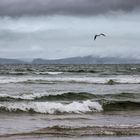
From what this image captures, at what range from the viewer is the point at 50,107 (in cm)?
1891

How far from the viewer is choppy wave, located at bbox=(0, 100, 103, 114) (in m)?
18.2

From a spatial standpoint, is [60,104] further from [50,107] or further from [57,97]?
[57,97]

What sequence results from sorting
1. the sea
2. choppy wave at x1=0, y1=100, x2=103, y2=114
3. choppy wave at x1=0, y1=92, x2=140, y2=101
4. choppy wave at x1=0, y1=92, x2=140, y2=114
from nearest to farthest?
the sea, choppy wave at x1=0, y1=100, x2=103, y2=114, choppy wave at x1=0, y1=92, x2=140, y2=114, choppy wave at x1=0, y1=92, x2=140, y2=101

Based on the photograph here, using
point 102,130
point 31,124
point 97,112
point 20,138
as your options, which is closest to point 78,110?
point 97,112

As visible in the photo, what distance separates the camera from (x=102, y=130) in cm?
1259

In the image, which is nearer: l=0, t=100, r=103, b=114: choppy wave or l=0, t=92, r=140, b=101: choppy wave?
l=0, t=100, r=103, b=114: choppy wave

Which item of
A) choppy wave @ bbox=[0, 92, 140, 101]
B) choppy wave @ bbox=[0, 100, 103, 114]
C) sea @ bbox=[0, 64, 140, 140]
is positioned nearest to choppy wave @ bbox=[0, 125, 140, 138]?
sea @ bbox=[0, 64, 140, 140]

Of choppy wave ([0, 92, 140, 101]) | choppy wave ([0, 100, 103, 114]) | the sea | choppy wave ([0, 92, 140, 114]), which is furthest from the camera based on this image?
choppy wave ([0, 92, 140, 101])

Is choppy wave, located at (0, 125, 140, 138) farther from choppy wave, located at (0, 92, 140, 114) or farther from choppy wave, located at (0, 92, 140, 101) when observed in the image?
choppy wave, located at (0, 92, 140, 101)

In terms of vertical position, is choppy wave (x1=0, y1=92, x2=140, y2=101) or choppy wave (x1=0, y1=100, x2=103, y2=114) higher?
choppy wave (x1=0, y1=92, x2=140, y2=101)

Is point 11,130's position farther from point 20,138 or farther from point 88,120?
point 88,120

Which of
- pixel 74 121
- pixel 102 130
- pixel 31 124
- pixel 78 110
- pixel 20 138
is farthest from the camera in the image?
pixel 78 110

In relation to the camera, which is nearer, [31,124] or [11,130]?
[11,130]

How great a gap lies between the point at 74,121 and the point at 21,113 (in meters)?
3.44
